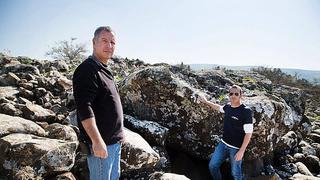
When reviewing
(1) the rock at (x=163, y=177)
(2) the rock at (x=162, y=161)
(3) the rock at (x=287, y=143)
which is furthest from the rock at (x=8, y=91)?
(3) the rock at (x=287, y=143)

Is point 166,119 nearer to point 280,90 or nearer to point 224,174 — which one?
point 224,174

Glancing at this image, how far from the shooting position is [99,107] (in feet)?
12.5

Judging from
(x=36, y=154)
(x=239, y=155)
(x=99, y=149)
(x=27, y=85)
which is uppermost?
(x=99, y=149)

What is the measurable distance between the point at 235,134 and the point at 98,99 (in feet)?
12.7

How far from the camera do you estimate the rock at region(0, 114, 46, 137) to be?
5278 mm

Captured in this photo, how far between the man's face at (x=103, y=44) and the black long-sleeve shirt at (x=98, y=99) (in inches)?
4.6

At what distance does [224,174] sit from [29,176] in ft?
16.6

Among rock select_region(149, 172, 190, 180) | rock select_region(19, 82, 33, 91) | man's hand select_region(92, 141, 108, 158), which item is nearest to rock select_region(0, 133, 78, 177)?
rock select_region(149, 172, 190, 180)

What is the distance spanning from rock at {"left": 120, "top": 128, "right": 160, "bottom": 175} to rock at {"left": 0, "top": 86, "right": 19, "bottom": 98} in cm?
454

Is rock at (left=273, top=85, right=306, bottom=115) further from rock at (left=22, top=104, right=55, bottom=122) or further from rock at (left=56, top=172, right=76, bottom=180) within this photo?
rock at (left=56, top=172, right=76, bottom=180)

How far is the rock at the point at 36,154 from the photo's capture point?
4777 mm

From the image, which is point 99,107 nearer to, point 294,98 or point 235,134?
point 235,134

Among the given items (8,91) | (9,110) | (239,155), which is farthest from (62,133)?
(8,91)

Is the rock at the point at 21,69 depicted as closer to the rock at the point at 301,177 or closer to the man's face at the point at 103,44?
the man's face at the point at 103,44
